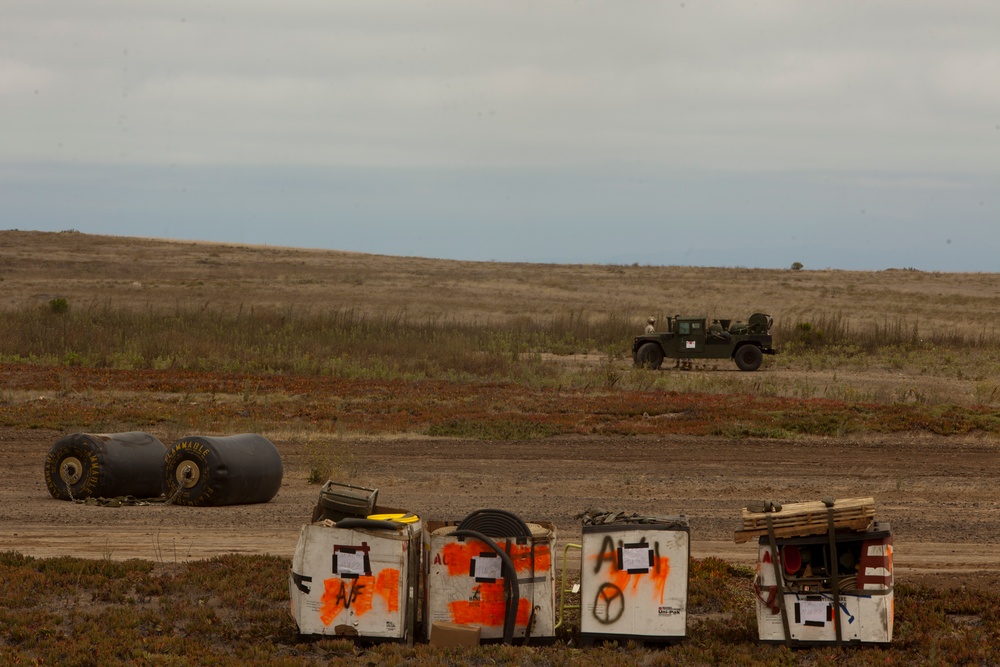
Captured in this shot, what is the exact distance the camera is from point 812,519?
8.18 meters

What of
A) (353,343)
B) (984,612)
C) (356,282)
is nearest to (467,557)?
(984,612)

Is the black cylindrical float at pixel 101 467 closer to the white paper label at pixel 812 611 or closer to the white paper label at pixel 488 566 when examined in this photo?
the white paper label at pixel 488 566

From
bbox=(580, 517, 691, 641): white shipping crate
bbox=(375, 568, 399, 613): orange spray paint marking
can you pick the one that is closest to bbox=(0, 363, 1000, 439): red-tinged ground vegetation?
bbox=(580, 517, 691, 641): white shipping crate

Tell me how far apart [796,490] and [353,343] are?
22.6 metres

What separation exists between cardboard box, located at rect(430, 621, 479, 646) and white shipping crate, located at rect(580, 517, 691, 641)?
88 centimetres

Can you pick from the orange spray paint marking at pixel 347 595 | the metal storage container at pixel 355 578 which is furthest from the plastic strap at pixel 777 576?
the orange spray paint marking at pixel 347 595

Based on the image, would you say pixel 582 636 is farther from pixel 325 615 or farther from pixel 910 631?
pixel 910 631

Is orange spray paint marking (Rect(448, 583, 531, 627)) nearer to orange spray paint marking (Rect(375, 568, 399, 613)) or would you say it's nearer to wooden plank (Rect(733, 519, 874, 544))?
orange spray paint marking (Rect(375, 568, 399, 613))

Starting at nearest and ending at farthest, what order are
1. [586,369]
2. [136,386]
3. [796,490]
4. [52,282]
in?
[796,490], [136,386], [586,369], [52,282]

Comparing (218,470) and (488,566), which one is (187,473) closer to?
(218,470)

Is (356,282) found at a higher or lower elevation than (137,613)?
higher

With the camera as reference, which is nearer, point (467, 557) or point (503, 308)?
point (467, 557)

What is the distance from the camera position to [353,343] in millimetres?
36750

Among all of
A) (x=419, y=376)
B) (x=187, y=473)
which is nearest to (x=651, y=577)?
(x=187, y=473)
